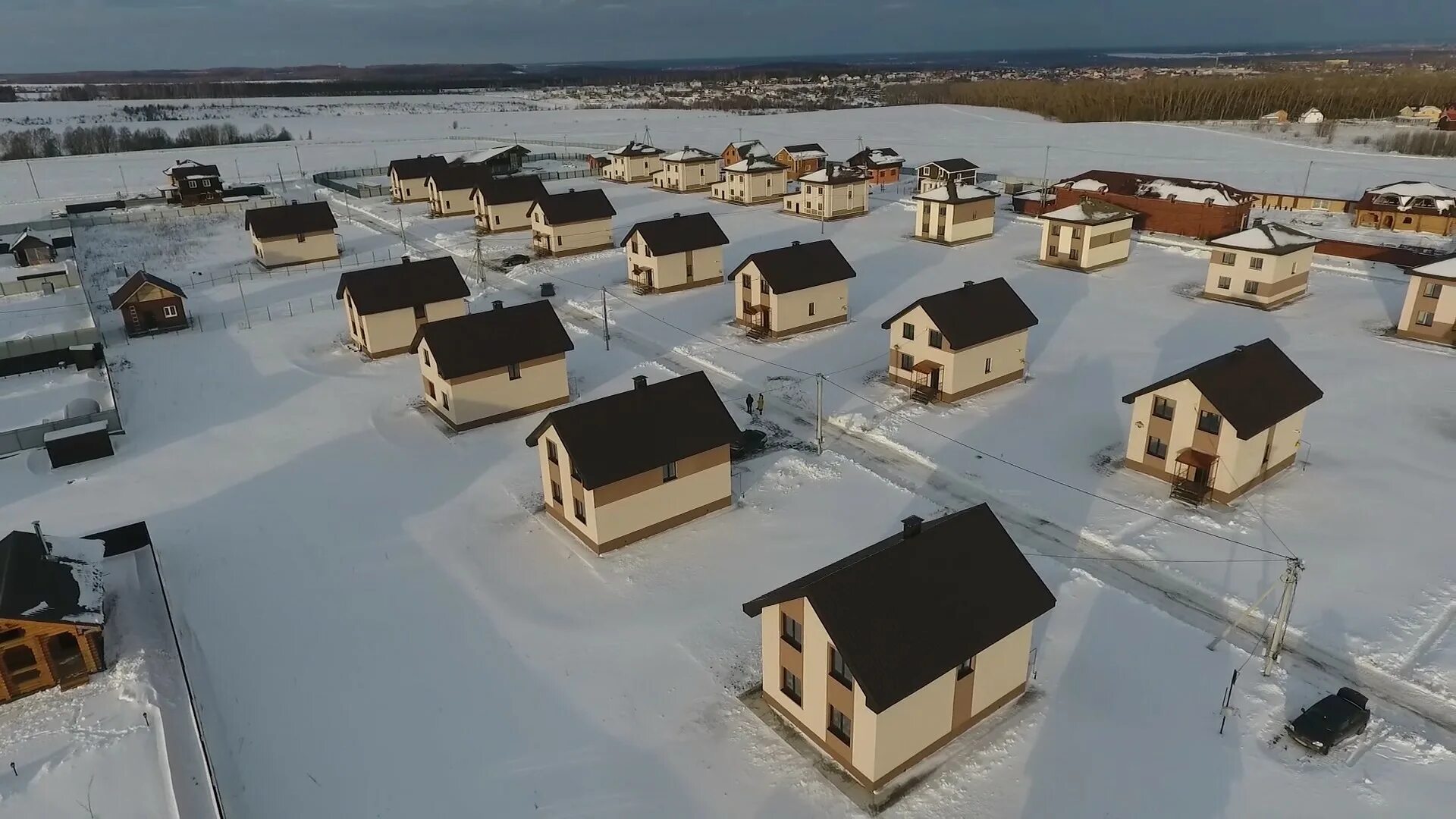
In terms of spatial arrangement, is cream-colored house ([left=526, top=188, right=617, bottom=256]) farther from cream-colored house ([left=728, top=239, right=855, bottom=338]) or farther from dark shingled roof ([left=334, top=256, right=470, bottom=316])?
cream-colored house ([left=728, top=239, right=855, bottom=338])

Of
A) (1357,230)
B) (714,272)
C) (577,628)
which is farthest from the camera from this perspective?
(1357,230)

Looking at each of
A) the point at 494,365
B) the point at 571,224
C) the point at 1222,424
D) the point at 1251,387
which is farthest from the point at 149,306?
the point at 1251,387

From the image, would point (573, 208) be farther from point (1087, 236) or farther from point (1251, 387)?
point (1251, 387)

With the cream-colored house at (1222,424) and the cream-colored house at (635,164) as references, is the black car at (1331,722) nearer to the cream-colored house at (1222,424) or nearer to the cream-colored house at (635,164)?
the cream-colored house at (1222,424)

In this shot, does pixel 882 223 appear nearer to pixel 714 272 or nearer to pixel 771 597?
pixel 714 272

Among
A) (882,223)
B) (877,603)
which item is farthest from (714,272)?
(877,603)

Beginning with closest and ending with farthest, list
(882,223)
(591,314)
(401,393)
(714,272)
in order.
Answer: (401,393) → (591,314) → (714,272) → (882,223)

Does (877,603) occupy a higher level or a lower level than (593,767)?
higher

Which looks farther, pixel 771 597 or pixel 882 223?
pixel 882 223
